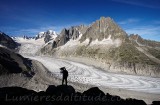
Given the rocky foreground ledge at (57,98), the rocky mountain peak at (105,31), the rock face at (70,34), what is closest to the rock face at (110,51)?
the rocky mountain peak at (105,31)

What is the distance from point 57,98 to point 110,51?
10235 cm

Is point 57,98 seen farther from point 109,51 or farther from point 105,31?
point 105,31

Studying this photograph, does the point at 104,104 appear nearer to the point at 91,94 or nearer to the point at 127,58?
the point at 91,94

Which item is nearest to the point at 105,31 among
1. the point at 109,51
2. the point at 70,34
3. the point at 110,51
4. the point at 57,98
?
the point at 109,51

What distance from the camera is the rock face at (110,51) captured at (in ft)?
330

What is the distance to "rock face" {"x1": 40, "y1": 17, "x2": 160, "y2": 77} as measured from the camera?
10050cm

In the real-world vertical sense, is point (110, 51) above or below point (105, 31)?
below

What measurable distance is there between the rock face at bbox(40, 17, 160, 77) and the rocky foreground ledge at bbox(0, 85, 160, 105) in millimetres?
78324

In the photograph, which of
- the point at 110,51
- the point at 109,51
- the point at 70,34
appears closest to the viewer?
the point at 110,51

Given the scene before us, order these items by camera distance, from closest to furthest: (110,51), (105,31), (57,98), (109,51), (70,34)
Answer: (57,98) → (110,51) → (109,51) → (105,31) → (70,34)

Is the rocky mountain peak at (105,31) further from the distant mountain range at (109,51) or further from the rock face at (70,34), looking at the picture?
the rock face at (70,34)

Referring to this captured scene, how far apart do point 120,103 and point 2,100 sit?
1052 centimetres

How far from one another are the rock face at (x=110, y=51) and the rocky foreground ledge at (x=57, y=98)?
7832cm

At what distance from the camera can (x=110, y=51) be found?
120 meters
